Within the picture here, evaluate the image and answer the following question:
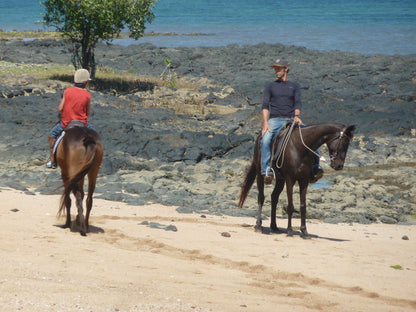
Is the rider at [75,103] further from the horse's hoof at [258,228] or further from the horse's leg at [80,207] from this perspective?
the horse's hoof at [258,228]

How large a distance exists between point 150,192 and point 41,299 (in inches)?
332

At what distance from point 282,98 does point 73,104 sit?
343 cm

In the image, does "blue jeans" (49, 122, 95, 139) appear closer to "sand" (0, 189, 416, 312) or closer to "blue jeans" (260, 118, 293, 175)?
"sand" (0, 189, 416, 312)

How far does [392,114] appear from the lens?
24.1 meters

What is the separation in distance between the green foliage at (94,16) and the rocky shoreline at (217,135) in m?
3.14

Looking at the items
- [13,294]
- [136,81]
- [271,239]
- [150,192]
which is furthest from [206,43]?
[13,294]

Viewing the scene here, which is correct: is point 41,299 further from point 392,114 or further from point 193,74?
point 193,74

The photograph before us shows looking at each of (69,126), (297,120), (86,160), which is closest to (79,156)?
(86,160)

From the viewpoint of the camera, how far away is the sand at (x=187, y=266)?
6.61 metres

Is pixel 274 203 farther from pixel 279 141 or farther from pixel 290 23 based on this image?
pixel 290 23

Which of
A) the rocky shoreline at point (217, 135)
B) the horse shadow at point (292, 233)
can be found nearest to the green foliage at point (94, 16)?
the rocky shoreline at point (217, 135)

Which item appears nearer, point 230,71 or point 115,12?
point 115,12

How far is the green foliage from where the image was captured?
27.6 meters

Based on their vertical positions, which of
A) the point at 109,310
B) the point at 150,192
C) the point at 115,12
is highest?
the point at 115,12
